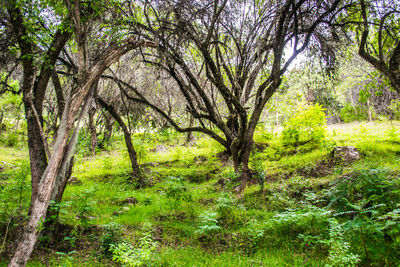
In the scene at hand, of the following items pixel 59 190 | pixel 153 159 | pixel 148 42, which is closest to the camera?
pixel 59 190

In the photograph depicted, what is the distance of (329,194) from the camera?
13.3 feet

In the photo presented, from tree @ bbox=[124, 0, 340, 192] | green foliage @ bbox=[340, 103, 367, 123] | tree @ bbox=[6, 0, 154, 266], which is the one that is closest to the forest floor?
tree @ bbox=[6, 0, 154, 266]

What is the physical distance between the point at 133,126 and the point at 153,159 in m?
3.10

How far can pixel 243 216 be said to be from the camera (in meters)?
5.08

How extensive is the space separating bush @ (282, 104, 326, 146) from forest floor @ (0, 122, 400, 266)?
537 millimetres

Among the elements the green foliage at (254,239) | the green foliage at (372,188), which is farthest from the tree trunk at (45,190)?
the green foliage at (372,188)

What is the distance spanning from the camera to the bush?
814 centimetres

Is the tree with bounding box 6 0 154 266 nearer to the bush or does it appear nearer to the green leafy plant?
the green leafy plant

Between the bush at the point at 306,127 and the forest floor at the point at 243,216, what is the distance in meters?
0.54

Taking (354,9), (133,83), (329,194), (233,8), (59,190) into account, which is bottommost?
(329,194)

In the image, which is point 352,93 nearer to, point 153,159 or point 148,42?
point 153,159

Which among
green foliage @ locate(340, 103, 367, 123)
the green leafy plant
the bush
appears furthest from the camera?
green foliage @ locate(340, 103, 367, 123)

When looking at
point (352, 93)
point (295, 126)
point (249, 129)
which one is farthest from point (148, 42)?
point (352, 93)

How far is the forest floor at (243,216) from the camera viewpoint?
10.3ft
